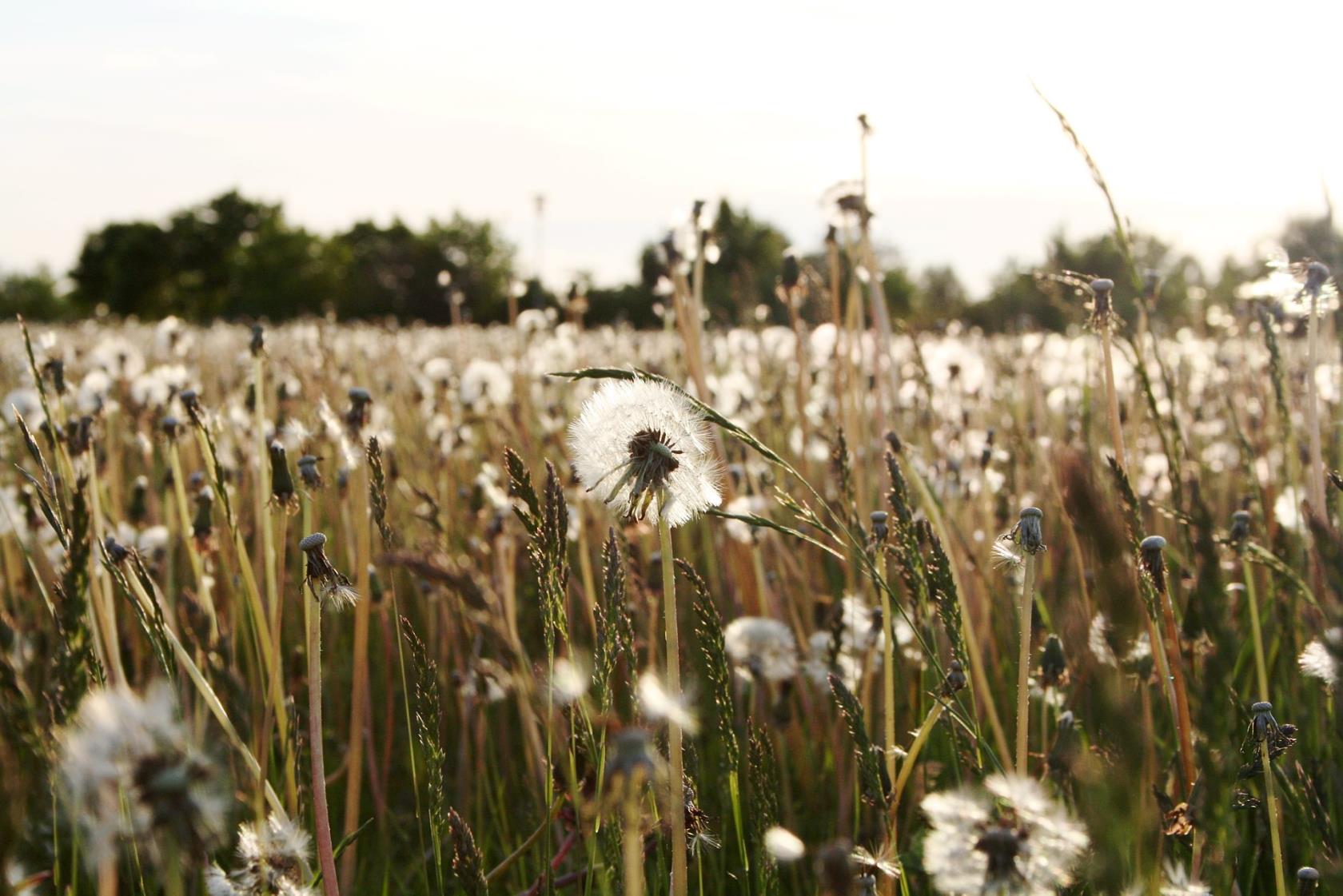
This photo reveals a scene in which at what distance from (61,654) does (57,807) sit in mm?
460

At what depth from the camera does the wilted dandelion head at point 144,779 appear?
57 centimetres

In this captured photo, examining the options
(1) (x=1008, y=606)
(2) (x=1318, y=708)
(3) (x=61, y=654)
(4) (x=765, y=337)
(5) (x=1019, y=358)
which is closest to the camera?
(3) (x=61, y=654)

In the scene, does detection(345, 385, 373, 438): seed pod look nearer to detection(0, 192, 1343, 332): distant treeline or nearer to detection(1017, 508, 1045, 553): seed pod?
detection(1017, 508, 1045, 553): seed pod

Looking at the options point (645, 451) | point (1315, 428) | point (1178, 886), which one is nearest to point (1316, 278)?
point (1315, 428)

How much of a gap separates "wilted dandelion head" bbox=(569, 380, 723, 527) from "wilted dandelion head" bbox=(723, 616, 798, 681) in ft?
3.32

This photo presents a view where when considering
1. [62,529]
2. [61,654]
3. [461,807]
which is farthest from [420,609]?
[61,654]

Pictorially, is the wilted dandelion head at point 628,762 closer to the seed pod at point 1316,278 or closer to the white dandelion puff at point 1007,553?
the white dandelion puff at point 1007,553

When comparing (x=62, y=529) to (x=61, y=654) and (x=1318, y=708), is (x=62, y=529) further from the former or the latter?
(x=1318, y=708)

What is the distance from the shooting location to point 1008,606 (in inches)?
95.1

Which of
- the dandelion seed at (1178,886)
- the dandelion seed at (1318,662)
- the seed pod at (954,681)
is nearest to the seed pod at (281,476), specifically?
the seed pod at (954,681)

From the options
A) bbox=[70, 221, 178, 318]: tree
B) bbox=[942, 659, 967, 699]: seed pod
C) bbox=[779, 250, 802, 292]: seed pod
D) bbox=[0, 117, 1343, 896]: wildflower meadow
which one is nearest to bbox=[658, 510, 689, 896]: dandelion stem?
bbox=[0, 117, 1343, 896]: wildflower meadow

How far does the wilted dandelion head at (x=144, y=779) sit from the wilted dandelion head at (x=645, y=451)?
505 mm

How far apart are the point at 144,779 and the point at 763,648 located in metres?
1.59

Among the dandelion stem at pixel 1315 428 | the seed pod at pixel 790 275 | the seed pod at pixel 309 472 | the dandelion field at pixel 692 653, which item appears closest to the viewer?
the dandelion field at pixel 692 653
